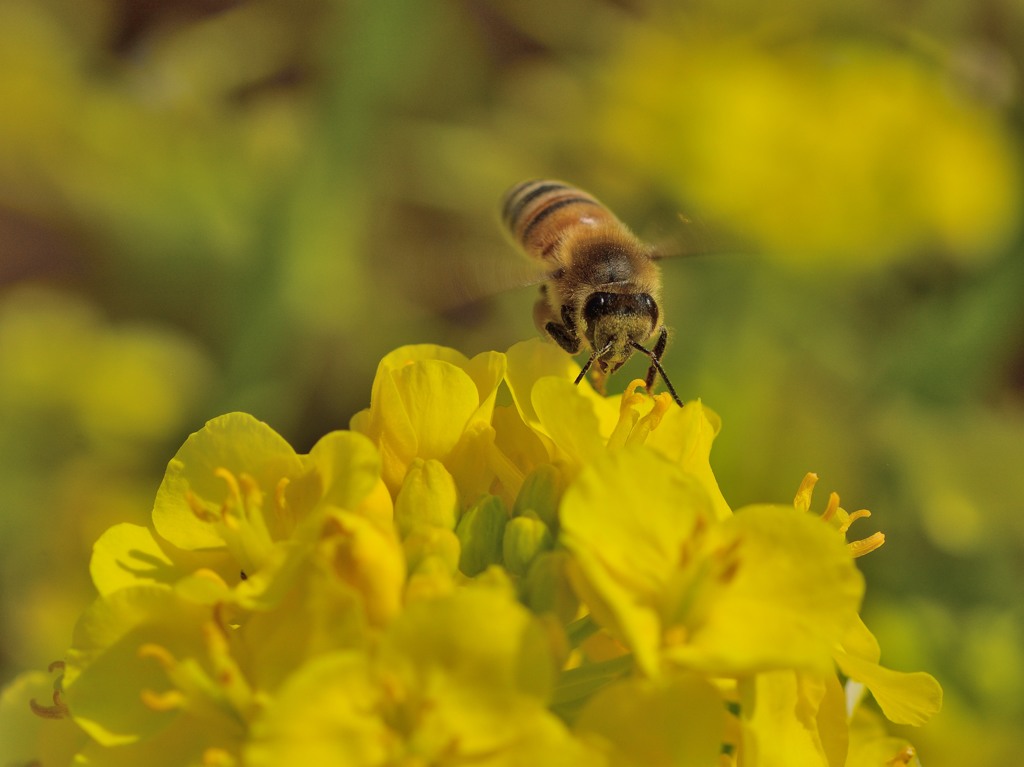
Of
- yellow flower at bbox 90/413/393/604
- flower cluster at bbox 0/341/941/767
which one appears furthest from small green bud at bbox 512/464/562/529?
yellow flower at bbox 90/413/393/604

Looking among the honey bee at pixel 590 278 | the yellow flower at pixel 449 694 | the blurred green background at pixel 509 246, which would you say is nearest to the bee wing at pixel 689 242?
the honey bee at pixel 590 278

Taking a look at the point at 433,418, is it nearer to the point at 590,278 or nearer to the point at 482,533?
the point at 482,533

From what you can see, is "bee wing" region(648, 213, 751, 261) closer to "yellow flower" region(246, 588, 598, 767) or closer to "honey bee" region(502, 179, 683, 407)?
"honey bee" region(502, 179, 683, 407)

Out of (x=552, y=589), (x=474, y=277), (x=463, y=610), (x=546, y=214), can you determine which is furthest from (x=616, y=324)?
(x=463, y=610)

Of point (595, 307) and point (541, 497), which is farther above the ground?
point (595, 307)

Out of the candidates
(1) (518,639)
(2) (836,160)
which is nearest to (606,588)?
(1) (518,639)

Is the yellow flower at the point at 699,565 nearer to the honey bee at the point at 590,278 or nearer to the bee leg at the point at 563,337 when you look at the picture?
the honey bee at the point at 590,278

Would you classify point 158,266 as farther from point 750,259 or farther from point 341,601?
point 341,601
